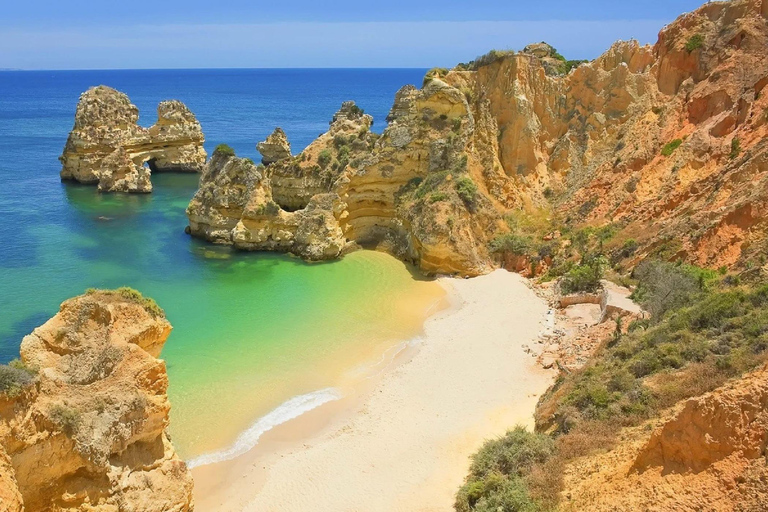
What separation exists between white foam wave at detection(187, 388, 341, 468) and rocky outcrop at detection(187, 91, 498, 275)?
1247cm

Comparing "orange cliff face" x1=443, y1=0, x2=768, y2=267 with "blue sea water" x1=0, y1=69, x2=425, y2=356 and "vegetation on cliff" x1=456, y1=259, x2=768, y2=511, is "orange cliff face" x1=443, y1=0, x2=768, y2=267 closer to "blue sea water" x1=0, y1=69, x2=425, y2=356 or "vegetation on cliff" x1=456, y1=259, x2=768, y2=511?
"vegetation on cliff" x1=456, y1=259, x2=768, y2=511

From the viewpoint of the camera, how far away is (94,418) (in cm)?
1127

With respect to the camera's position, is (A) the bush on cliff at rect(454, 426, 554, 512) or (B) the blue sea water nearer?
(A) the bush on cliff at rect(454, 426, 554, 512)

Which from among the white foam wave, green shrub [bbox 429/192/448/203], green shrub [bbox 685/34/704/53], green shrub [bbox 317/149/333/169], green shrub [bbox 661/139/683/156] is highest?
green shrub [bbox 685/34/704/53]

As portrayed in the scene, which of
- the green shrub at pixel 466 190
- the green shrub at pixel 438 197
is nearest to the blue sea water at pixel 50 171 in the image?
the green shrub at pixel 438 197

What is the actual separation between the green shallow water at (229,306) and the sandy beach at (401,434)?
1521 millimetres

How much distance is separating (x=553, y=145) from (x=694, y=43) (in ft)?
30.3

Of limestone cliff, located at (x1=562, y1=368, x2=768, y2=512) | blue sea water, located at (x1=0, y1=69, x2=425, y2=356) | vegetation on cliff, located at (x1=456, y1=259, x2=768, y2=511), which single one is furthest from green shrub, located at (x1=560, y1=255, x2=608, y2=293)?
blue sea water, located at (x1=0, y1=69, x2=425, y2=356)

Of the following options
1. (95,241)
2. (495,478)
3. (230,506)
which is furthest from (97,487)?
(95,241)

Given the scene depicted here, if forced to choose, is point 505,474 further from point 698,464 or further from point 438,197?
point 438,197

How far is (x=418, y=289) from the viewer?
96.5ft

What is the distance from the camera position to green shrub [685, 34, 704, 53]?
1297 inches

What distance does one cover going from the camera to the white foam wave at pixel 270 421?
56.6 ft

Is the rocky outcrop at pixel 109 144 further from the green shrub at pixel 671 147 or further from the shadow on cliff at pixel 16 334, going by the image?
the green shrub at pixel 671 147
